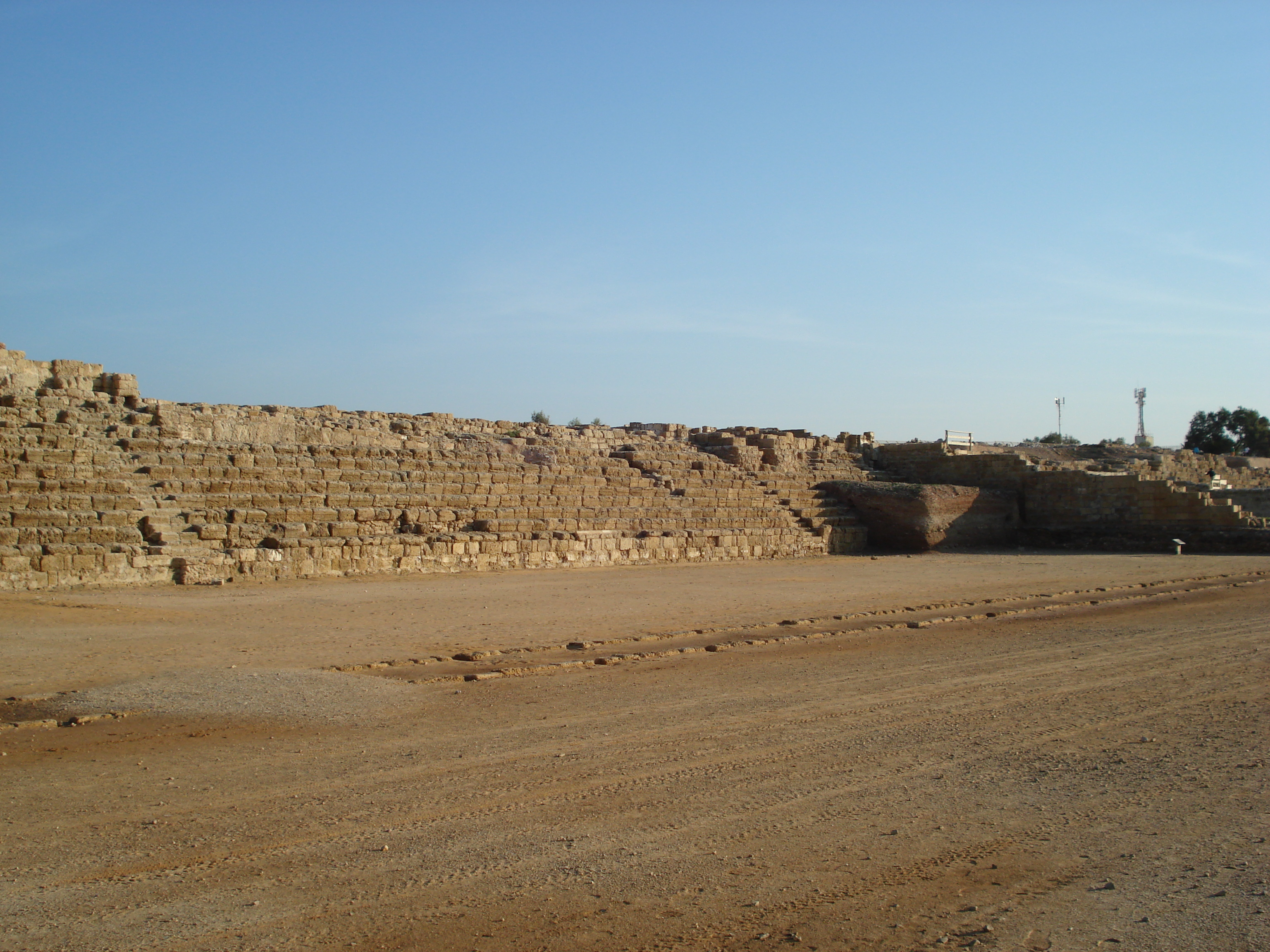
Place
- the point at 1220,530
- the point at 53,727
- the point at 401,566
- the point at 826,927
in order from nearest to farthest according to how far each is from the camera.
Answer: the point at 826,927
the point at 53,727
the point at 401,566
the point at 1220,530

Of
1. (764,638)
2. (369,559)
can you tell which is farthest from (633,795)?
(369,559)

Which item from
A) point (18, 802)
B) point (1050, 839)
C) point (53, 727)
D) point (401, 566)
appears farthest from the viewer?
point (401, 566)

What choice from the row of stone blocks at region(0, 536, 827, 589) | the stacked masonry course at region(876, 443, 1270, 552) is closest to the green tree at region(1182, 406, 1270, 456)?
the stacked masonry course at region(876, 443, 1270, 552)

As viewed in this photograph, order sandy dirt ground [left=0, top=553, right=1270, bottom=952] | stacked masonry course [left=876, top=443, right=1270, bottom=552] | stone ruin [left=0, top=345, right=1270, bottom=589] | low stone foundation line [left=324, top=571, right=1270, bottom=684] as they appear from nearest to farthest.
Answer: sandy dirt ground [left=0, top=553, right=1270, bottom=952], low stone foundation line [left=324, top=571, right=1270, bottom=684], stone ruin [left=0, top=345, right=1270, bottom=589], stacked masonry course [left=876, top=443, right=1270, bottom=552]

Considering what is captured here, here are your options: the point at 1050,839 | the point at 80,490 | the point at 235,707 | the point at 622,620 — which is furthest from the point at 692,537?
the point at 1050,839

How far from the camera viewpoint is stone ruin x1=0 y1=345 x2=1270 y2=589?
1299 cm

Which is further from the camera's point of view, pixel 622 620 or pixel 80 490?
pixel 80 490

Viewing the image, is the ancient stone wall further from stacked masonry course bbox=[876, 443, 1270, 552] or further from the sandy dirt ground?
the sandy dirt ground

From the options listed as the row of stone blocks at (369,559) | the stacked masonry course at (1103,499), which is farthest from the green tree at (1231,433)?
the row of stone blocks at (369,559)

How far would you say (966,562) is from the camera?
1934 cm

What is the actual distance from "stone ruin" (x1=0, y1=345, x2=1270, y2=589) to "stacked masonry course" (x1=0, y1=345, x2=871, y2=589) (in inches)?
1.3

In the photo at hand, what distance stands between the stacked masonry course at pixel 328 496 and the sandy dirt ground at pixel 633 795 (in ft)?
11.1

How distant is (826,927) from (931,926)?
0.35 metres

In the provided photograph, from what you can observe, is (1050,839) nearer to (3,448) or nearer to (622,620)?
(622,620)
